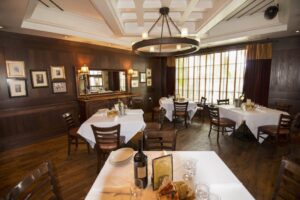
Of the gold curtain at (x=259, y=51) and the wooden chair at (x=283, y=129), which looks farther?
the gold curtain at (x=259, y=51)

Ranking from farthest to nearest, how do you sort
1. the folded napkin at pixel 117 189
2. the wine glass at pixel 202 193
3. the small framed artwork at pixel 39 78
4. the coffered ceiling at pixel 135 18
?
the small framed artwork at pixel 39 78, the coffered ceiling at pixel 135 18, the folded napkin at pixel 117 189, the wine glass at pixel 202 193

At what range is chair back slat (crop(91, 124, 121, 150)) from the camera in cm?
245

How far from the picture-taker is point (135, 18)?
11.4ft

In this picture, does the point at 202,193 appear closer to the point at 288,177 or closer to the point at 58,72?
the point at 288,177

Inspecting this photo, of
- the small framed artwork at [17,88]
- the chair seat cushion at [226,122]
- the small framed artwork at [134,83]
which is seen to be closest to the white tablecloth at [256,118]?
the chair seat cushion at [226,122]

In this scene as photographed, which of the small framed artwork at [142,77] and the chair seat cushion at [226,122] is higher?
the small framed artwork at [142,77]

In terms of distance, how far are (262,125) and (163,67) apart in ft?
16.0

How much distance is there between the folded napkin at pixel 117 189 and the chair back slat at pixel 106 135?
132 centimetres

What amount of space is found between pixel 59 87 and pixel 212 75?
209 inches

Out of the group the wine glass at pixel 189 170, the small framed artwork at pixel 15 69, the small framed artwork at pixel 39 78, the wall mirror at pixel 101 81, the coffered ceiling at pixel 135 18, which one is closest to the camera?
the wine glass at pixel 189 170

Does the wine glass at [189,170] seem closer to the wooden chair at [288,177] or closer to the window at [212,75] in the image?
the wooden chair at [288,177]

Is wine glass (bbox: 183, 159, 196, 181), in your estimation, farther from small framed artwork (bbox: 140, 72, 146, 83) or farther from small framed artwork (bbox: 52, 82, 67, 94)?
small framed artwork (bbox: 140, 72, 146, 83)

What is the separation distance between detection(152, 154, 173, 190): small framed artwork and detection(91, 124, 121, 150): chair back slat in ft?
4.66

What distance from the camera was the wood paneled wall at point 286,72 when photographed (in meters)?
4.51
